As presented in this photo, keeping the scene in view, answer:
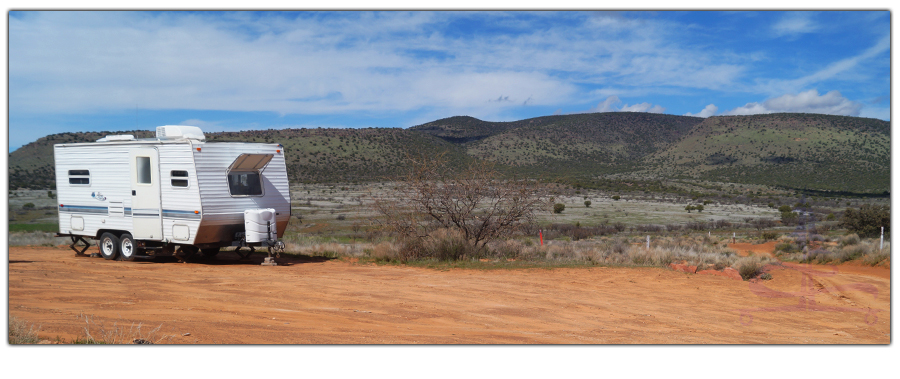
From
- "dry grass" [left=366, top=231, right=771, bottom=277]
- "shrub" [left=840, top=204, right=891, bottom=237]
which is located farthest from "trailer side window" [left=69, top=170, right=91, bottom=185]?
"shrub" [left=840, top=204, right=891, bottom=237]

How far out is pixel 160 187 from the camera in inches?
487

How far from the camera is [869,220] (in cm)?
2258

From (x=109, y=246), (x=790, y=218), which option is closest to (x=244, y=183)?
(x=109, y=246)

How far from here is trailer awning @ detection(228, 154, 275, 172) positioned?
A: 12648 millimetres

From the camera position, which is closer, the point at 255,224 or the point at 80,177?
the point at 255,224

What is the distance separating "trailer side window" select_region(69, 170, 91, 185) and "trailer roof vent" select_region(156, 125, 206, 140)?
2.47 meters

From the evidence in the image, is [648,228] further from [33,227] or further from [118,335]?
[33,227]

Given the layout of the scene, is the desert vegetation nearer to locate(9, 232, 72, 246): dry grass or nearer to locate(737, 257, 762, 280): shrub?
locate(737, 257, 762, 280): shrub

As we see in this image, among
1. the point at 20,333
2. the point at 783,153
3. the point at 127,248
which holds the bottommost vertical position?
the point at 127,248

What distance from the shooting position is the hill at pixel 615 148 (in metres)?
38.8

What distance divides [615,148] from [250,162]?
3003 inches

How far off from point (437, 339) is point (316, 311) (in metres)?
2.20

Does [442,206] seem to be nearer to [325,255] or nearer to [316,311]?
[325,255]

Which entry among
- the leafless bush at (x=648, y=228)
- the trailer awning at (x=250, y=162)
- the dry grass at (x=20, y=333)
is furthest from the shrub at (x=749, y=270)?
the leafless bush at (x=648, y=228)
